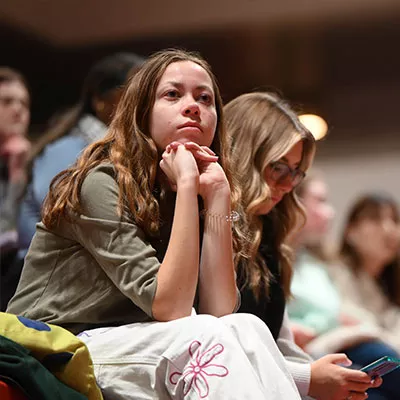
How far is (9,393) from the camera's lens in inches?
54.7

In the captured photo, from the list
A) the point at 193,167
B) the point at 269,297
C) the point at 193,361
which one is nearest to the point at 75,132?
the point at 269,297

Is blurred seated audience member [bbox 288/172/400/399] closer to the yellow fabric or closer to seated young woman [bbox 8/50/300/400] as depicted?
seated young woman [bbox 8/50/300/400]

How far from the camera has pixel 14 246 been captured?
254 cm

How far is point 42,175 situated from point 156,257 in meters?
0.95

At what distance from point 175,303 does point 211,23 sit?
3.53 m

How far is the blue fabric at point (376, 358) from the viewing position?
2.37 m

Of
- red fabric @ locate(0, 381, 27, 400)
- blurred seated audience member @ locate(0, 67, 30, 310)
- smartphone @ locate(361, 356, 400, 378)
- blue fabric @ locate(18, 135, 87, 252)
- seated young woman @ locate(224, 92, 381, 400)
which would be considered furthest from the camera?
blurred seated audience member @ locate(0, 67, 30, 310)

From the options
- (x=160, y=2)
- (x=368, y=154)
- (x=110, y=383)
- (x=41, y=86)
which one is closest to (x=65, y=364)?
(x=110, y=383)

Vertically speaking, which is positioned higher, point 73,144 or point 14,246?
point 73,144

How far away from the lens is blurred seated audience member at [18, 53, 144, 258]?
2.51 meters

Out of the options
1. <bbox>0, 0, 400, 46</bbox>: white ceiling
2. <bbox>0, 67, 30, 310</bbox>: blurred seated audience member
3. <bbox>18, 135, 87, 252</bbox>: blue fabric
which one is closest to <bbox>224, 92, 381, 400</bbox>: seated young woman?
<bbox>18, 135, 87, 252</bbox>: blue fabric

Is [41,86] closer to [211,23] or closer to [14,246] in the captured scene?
[211,23]

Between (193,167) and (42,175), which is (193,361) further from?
(42,175)

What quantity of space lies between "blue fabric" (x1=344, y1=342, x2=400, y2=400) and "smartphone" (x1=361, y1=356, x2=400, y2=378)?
1.61ft
